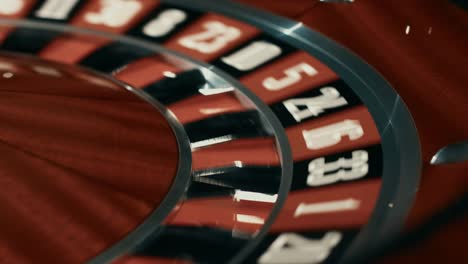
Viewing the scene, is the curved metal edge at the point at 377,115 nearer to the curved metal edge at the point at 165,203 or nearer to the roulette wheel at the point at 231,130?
the roulette wheel at the point at 231,130

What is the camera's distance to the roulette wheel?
1.22 meters

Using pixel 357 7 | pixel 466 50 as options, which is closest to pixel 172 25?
pixel 357 7

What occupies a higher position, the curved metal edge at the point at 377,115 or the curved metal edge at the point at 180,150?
the curved metal edge at the point at 377,115

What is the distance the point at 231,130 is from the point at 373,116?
0.27 m

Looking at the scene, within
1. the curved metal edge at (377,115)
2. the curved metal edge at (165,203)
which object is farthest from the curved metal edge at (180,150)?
the curved metal edge at (377,115)

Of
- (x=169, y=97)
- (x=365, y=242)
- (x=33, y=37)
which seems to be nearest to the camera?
(x=365, y=242)

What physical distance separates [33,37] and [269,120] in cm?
67

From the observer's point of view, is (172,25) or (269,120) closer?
(269,120)

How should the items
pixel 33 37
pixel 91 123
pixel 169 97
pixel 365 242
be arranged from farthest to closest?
pixel 33 37, pixel 169 97, pixel 91 123, pixel 365 242

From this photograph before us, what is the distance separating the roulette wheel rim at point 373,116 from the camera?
1212mm

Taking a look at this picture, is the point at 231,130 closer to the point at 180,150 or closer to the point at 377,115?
the point at 180,150

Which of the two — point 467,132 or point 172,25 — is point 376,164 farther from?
point 172,25

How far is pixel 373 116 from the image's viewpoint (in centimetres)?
152

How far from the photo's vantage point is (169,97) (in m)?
1.71
